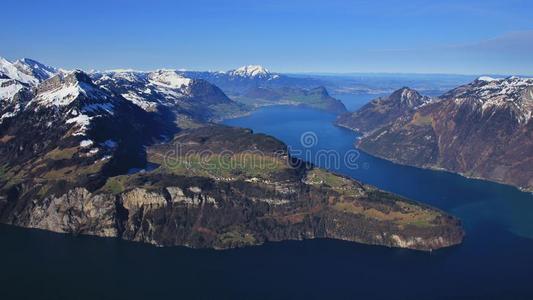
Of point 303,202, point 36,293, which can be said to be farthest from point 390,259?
point 36,293

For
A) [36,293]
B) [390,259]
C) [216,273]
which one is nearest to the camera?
[36,293]

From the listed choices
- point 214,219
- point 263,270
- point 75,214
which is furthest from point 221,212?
point 75,214

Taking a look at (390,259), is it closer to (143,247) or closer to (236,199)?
(236,199)

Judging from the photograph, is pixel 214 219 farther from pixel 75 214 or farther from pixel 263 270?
pixel 75 214

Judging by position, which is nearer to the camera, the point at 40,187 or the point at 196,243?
the point at 196,243

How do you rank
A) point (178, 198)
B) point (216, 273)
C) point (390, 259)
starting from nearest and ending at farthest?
point (216, 273)
point (390, 259)
point (178, 198)

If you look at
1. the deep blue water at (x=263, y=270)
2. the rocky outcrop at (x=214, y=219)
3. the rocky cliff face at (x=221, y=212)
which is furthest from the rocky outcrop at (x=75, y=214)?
the deep blue water at (x=263, y=270)

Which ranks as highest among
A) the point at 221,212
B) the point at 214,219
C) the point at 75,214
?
the point at 221,212
